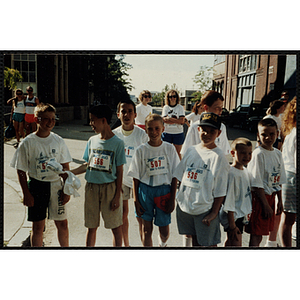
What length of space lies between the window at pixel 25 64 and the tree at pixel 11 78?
66 mm

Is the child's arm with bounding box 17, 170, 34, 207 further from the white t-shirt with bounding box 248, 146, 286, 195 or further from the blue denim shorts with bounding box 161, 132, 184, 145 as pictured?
the white t-shirt with bounding box 248, 146, 286, 195

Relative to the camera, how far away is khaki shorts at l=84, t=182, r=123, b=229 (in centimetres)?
306

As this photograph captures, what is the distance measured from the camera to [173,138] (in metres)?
3.30

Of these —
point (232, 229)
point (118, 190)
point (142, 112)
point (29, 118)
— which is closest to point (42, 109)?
point (29, 118)

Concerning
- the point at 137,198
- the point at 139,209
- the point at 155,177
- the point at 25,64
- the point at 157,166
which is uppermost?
the point at 25,64

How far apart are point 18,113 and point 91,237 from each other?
5.08ft

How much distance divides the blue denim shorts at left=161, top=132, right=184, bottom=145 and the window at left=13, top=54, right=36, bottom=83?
161 cm

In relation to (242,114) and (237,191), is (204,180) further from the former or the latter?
(242,114)

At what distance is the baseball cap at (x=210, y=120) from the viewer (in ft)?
9.43

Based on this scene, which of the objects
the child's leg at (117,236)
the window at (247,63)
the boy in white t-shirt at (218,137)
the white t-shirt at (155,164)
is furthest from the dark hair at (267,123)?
the child's leg at (117,236)

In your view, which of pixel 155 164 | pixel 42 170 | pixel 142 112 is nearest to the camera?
pixel 155 164

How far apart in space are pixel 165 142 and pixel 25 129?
148cm

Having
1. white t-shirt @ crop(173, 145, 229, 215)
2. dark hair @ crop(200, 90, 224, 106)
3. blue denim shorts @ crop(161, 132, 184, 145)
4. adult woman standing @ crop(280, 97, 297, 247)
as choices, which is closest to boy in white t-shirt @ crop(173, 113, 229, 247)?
white t-shirt @ crop(173, 145, 229, 215)

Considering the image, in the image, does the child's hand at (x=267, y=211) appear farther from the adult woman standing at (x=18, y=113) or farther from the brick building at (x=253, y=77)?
the adult woman standing at (x=18, y=113)
